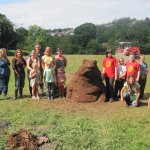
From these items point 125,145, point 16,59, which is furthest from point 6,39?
point 125,145

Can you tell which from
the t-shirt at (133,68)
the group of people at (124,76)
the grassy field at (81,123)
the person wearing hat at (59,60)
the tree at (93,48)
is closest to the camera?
the grassy field at (81,123)

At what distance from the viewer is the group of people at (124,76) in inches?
558

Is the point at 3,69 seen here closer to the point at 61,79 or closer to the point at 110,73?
the point at 61,79

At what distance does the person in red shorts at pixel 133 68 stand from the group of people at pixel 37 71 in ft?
7.75

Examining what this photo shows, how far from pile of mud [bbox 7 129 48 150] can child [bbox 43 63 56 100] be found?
4139 millimetres

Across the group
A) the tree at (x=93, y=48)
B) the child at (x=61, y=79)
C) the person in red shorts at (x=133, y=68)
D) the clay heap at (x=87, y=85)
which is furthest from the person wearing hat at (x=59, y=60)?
the tree at (x=93, y=48)

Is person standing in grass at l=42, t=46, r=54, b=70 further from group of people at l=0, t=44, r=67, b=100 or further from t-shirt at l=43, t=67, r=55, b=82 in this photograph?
t-shirt at l=43, t=67, r=55, b=82

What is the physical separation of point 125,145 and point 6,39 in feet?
267

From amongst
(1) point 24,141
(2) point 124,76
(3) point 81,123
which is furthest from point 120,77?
(1) point 24,141

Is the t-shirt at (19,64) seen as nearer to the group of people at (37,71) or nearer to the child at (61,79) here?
the group of people at (37,71)

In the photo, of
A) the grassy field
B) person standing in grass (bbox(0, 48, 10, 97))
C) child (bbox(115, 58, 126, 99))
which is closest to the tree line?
person standing in grass (bbox(0, 48, 10, 97))

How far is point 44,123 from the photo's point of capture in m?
12.3

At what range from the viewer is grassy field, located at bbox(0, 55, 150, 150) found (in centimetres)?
1052

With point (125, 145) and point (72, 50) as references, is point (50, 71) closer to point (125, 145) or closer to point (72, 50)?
point (125, 145)
